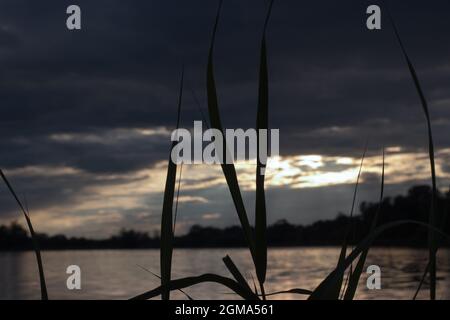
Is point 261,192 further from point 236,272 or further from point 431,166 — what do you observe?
point 431,166

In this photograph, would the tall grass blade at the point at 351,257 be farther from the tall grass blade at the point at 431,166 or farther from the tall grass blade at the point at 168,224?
the tall grass blade at the point at 168,224

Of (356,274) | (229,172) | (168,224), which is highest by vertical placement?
(229,172)

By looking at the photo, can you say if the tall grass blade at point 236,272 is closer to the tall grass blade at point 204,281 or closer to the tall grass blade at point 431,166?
the tall grass blade at point 204,281

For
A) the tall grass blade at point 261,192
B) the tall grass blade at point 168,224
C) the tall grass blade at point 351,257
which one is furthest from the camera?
the tall grass blade at point 168,224

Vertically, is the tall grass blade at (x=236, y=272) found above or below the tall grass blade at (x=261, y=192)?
below

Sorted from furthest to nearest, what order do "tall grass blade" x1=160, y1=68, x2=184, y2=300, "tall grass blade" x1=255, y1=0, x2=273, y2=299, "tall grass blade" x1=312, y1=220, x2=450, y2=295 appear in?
"tall grass blade" x1=160, y1=68, x2=184, y2=300, "tall grass blade" x1=255, y1=0, x2=273, y2=299, "tall grass blade" x1=312, y1=220, x2=450, y2=295

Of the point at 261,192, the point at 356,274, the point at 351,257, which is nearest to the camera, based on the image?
the point at 351,257

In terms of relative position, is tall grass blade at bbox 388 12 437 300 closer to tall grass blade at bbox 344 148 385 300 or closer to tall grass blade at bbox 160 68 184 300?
tall grass blade at bbox 344 148 385 300

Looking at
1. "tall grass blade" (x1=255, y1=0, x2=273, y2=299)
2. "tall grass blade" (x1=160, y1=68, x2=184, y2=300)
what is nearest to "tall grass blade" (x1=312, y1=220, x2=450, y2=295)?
"tall grass blade" (x1=255, y1=0, x2=273, y2=299)

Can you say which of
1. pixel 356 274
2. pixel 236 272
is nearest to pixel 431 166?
pixel 356 274

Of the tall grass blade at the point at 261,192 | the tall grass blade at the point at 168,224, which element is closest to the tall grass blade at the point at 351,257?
the tall grass blade at the point at 261,192

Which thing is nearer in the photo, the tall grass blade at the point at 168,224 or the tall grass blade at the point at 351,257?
the tall grass blade at the point at 351,257

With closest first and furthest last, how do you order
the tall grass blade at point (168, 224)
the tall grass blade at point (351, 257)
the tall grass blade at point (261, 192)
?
the tall grass blade at point (351, 257)
the tall grass blade at point (261, 192)
the tall grass blade at point (168, 224)
